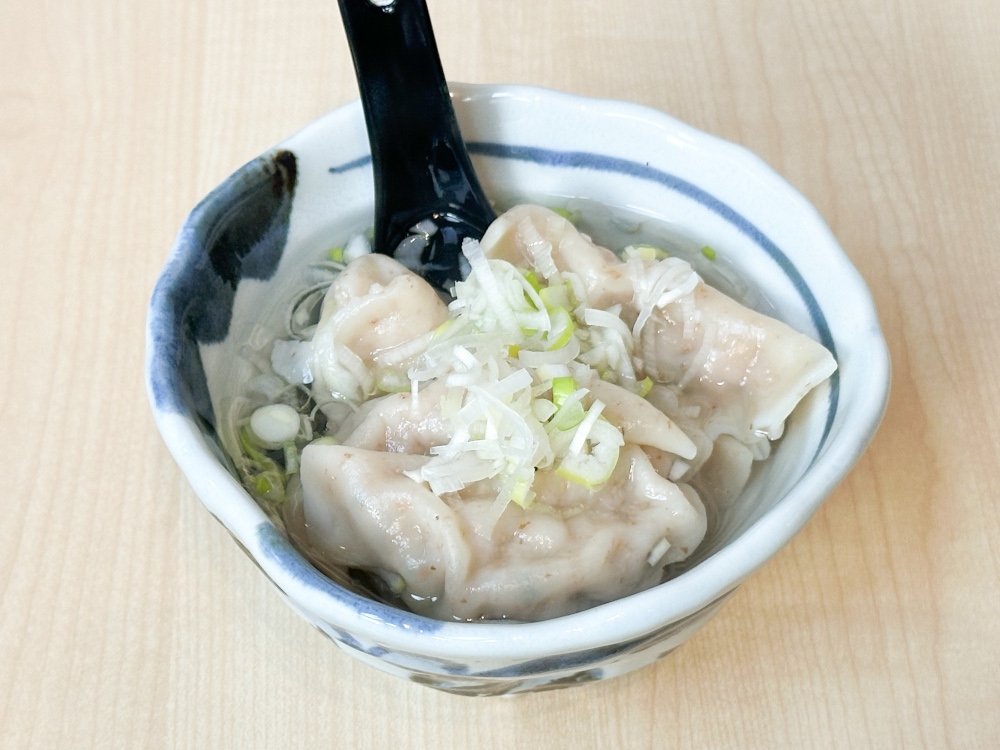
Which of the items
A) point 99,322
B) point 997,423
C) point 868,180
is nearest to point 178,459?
point 99,322

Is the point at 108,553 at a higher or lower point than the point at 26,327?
lower

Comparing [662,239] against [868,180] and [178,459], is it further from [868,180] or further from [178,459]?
[178,459]

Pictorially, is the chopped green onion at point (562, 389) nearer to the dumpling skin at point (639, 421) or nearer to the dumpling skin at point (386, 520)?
the dumpling skin at point (639, 421)

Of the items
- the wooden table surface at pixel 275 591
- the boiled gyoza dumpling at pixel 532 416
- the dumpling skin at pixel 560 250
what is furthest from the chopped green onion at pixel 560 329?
the wooden table surface at pixel 275 591

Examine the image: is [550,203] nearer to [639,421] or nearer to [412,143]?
[412,143]

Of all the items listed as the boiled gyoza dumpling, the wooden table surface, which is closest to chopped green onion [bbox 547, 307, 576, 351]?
the boiled gyoza dumpling

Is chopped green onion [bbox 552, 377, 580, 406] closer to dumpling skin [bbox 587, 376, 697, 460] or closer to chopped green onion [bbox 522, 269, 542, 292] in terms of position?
dumpling skin [bbox 587, 376, 697, 460]

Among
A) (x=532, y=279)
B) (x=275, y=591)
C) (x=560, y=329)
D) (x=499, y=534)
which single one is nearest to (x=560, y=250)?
(x=532, y=279)
